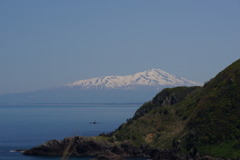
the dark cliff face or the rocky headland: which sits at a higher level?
the dark cliff face

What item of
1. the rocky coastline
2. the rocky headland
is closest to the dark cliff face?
the rocky headland

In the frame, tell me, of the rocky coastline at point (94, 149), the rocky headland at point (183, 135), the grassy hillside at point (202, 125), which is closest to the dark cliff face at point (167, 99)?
the grassy hillside at point (202, 125)

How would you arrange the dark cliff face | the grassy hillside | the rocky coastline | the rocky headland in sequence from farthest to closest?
the dark cliff face < the rocky coastline < the rocky headland < the grassy hillside

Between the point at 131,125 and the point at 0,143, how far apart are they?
43.7 meters

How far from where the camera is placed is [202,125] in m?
84.9

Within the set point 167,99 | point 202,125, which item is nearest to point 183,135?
point 202,125

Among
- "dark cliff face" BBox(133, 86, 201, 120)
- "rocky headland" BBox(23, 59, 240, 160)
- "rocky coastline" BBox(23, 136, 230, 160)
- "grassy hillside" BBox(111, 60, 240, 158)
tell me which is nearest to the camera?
"grassy hillside" BBox(111, 60, 240, 158)

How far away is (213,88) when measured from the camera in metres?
102

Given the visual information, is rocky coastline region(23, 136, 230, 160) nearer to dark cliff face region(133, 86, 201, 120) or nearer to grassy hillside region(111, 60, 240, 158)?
grassy hillside region(111, 60, 240, 158)

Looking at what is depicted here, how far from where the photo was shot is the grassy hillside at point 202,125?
77.8 meters

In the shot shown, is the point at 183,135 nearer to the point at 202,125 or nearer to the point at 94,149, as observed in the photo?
the point at 202,125

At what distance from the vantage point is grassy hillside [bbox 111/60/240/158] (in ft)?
255

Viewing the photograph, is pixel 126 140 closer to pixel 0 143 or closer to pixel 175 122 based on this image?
pixel 175 122

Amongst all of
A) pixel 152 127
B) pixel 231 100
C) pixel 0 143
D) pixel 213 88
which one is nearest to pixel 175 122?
pixel 152 127
